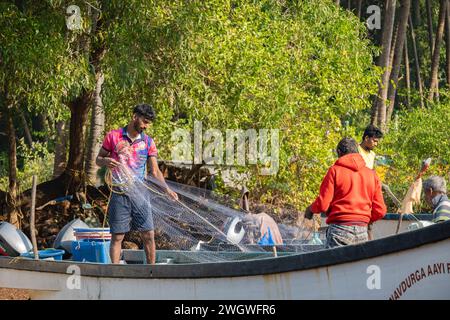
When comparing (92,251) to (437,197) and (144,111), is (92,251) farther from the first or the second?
(437,197)

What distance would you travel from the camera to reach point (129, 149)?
10.3 m

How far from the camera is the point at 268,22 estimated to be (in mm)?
16812

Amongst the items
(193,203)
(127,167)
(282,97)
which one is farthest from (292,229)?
(127,167)

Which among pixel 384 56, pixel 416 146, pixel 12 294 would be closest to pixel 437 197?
pixel 12 294

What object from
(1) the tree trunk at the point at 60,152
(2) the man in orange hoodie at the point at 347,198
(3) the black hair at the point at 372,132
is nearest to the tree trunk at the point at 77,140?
(1) the tree trunk at the point at 60,152

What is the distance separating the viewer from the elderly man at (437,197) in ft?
31.7

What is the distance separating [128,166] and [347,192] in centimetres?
248

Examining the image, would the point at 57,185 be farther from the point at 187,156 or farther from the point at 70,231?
the point at 70,231

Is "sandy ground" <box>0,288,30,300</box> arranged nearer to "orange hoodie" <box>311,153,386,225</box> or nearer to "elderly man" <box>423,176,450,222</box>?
"orange hoodie" <box>311,153,386,225</box>

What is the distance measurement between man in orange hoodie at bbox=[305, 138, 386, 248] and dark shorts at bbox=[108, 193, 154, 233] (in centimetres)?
205

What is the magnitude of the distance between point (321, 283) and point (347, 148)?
1202 millimetres

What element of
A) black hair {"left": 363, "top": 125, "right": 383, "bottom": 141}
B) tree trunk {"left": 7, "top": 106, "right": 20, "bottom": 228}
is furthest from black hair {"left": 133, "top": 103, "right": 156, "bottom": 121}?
A: tree trunk {"left": 7, "top": 106, "right": 20, "bottom": 228}

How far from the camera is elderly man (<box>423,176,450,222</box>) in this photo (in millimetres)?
9672

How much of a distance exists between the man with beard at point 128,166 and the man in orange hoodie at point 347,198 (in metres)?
2.07
